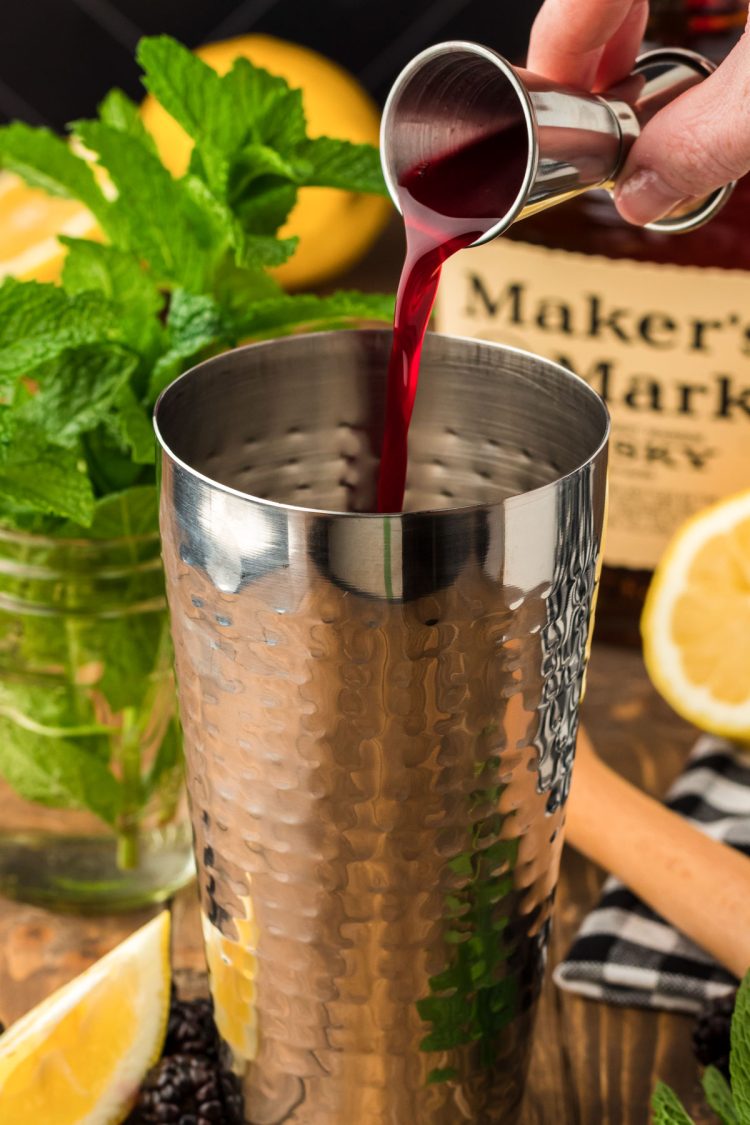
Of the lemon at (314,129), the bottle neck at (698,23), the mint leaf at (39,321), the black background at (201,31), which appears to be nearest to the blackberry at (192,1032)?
the mint leaf at (39,321)

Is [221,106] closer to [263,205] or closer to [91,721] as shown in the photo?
[263,205]

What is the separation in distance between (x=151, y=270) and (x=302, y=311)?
0.07 meters

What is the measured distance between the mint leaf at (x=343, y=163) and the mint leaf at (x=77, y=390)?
0.11 meters

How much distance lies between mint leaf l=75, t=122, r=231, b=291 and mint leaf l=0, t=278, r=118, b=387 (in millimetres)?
52

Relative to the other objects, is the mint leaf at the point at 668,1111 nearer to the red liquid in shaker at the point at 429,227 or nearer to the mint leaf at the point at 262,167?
the red liquid in shaker at the point at 429,227

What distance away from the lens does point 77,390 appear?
557 mm

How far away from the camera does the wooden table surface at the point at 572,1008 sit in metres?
0.57

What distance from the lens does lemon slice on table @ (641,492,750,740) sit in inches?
29.1

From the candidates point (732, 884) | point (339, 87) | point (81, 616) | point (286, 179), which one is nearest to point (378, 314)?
Result: point (286, 179)

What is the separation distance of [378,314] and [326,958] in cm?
27

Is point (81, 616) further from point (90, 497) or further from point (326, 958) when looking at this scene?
point (326, 958)

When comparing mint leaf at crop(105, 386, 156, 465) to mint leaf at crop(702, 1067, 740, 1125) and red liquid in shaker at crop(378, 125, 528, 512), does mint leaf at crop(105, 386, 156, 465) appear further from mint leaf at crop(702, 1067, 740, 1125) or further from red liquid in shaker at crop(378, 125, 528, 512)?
mint leaf at crop(702, 1067, 740, 1125)

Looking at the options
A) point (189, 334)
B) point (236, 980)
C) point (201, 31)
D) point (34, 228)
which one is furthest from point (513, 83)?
point (201, 31)

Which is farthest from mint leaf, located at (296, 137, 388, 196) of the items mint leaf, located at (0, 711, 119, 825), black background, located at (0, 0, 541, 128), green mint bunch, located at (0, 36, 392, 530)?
black background, located at (0, 0, 541, 128)
